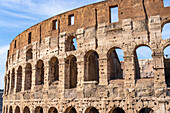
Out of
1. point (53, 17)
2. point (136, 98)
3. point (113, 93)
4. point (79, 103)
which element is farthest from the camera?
point (53, 17)

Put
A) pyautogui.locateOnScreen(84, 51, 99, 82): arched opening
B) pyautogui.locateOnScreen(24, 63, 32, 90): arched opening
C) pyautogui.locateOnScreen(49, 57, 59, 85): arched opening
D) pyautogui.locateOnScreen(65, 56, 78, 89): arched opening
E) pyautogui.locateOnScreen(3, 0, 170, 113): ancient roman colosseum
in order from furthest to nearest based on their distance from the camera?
pyautogui.locateOnScreen(24, 63, 32, 90): arched opening, pyautogui.locateOnScreen(49, 57, 59, 85): arched opening, pyautogui.locateOnScreen(65, 56, 78, 89): arched opening, pyautogui.locateOnScreen(84, 51, 99, 82): arched opening, pyautogui.locateOnScreen(3, 0, 170, 113): ancient roman colosseum

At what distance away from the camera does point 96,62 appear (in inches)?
623

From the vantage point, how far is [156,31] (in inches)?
449

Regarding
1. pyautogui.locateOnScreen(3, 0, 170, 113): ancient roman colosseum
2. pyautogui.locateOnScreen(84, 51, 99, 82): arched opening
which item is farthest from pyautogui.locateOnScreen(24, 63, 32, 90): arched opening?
pyautogui.locateOnScreen(84, 51, 99, 82): arched opening

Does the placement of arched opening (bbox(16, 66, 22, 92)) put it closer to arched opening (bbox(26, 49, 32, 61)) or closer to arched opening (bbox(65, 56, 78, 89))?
arched opening (bbox(26, 49, 32, 61))

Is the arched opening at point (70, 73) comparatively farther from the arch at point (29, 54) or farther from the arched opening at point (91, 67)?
the arch at point (29, 54)

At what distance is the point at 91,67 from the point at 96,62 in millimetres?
1157

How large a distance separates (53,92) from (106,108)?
14.4ft

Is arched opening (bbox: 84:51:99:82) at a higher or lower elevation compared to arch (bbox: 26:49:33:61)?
lower

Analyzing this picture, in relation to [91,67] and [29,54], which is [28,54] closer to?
[29,54]

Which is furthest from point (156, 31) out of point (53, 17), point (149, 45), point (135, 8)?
point (53, 17)

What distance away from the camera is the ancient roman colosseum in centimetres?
1131

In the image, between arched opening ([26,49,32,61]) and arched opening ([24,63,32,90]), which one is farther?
arched opening ([26,49,32,61])

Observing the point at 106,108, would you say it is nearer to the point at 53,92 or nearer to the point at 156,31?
the point at 53,92
